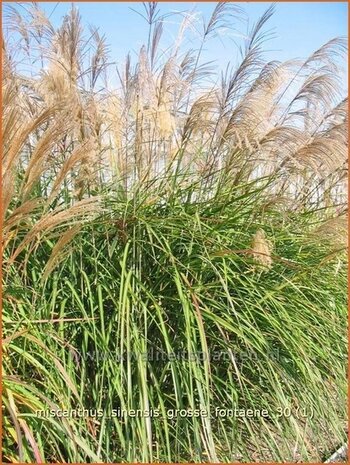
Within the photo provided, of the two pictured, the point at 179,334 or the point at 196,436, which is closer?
the point at 196,436

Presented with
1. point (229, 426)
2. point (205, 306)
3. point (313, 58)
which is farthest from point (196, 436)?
point (313, 58)

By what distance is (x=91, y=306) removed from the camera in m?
2.49

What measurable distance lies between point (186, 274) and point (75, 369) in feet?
2.32

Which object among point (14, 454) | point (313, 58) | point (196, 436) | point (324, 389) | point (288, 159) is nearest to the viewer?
point (14, 454)

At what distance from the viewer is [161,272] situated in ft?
9.08

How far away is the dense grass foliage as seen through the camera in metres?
2.29

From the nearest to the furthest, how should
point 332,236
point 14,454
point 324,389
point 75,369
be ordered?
point 14,454, point 75,369, point 324,389, point 332,236

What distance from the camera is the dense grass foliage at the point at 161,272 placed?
229 centimetres

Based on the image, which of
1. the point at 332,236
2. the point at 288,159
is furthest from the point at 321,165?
the point at 332,236

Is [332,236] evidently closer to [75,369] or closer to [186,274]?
[186,274]

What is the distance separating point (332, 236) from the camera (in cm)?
327

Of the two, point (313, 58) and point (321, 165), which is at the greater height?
point (313, 58)

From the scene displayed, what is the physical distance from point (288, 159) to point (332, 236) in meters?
0.59

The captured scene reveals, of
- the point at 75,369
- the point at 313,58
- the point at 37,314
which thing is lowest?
the point at 75,369
